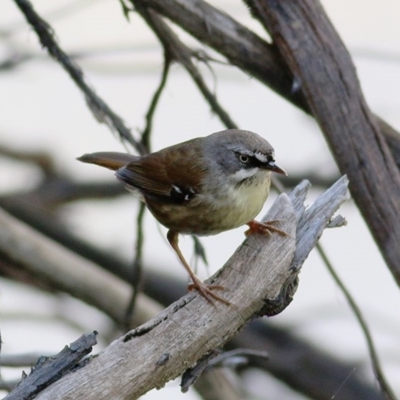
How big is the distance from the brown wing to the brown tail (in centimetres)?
9

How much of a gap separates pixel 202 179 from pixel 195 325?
4.13 ft

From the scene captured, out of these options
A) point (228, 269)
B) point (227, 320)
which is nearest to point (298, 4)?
point (228, 269)

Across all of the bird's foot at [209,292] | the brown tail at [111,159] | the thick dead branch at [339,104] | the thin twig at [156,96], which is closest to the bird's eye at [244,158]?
the thick dead branch at [339,104]

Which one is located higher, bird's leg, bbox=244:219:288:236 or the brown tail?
the brown tail

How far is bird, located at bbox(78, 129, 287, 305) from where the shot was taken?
4.48m

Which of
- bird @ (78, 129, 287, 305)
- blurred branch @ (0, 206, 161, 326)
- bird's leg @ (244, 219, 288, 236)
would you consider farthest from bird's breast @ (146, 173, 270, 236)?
blurred branch @ (0, 206, 161, 326)

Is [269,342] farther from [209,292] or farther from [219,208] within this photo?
[209,292]

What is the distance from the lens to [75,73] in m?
4.68

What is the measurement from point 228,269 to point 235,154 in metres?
0.91

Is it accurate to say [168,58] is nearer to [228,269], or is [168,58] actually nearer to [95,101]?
[95,101]

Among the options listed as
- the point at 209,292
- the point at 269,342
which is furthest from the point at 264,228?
the point at 269,342

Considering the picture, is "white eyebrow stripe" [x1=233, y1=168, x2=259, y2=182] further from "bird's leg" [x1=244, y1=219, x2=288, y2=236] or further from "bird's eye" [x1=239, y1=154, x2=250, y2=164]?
"bird's leg" [x1=244, y1=219, x2=288, y2=236]

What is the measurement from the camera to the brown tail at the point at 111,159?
5070mm

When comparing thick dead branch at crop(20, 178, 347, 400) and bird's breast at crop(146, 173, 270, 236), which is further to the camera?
bird's breast at crop(146, 173, 270, 236)
